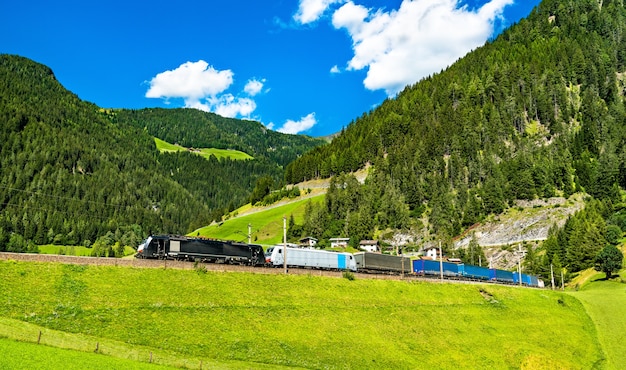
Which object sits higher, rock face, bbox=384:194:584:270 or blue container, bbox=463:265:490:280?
rock face, bbox=384:194:584:270

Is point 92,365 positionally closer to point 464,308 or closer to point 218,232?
point 464,308

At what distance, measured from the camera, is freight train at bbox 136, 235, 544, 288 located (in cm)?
5669

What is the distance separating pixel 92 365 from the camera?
27.4 meters

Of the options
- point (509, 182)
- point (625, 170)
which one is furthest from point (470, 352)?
point (625, 170)

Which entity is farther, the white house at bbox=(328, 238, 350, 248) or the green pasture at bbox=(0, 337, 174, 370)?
the white house at bbox=(328, 238, 350, 248)

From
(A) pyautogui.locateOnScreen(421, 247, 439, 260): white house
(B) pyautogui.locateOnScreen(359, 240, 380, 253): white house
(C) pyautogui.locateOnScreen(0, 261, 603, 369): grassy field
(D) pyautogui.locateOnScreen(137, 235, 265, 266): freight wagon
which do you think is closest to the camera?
(C) pyautogui.locateOnScreen(0, 261, 603, 369): grassy field

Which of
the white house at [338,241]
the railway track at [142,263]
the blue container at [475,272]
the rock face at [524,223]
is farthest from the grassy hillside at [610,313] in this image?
the white house at [338,241]

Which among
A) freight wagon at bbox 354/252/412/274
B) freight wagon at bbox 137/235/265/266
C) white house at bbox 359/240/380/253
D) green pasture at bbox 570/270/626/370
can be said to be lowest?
green pasture at bbox 570/270/626/370

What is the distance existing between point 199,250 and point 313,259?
22.2 meters

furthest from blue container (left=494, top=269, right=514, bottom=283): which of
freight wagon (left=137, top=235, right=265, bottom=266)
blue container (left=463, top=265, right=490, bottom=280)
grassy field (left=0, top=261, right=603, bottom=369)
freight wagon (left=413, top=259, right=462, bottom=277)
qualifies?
freight wagon (left=137, top=235, right=265, bottom=266)

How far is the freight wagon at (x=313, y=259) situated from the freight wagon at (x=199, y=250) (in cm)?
562

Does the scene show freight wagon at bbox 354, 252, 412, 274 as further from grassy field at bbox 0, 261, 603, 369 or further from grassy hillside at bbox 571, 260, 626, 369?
grassy hillside at bbox 571, 260, 626, 369

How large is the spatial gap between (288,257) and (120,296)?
115ft

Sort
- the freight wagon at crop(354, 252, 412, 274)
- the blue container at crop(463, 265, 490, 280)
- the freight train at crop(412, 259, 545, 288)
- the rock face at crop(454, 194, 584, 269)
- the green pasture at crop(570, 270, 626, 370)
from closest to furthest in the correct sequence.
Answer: the green pasture at crop(570, 270, 626, 370), the freight wagon at crop(354, 252, 412, 274), the freight train at crop(412, 259, 545, 288), the blue container at crop(463, 265, 490, 280), the rock face at crop(454, 194, 584, 269)
